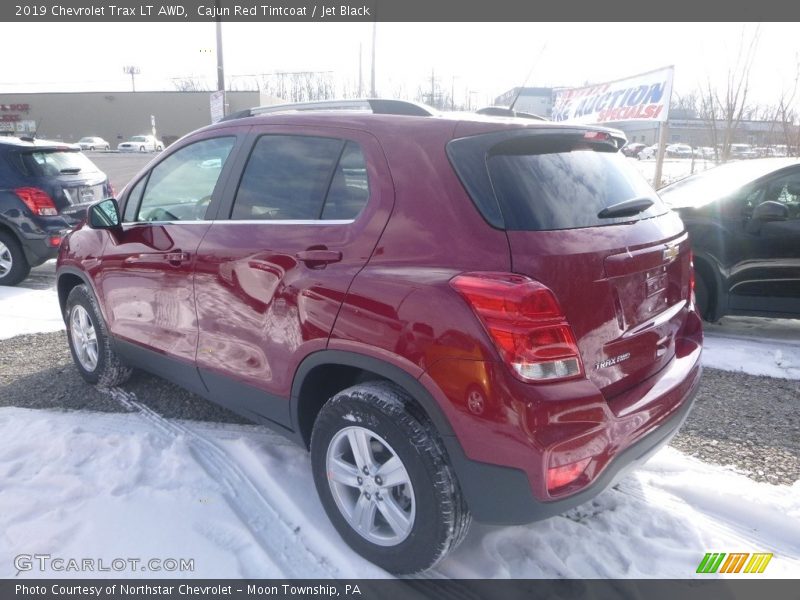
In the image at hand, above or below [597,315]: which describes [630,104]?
above

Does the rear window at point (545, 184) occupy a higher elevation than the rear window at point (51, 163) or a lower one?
higher

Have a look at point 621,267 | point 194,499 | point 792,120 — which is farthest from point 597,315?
point 792,120

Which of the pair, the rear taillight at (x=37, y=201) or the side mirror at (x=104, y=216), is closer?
the side mirror at (x=104, y=216)

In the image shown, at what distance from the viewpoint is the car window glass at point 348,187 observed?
97.7 inches

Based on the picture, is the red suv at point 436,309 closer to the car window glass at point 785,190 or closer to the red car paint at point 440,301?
the red car paint at point 440,301

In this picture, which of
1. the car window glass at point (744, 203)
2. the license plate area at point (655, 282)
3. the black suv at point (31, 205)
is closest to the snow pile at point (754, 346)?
the car window glass at point (744, 203)

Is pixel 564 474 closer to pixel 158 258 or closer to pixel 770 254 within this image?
pixel 158 258

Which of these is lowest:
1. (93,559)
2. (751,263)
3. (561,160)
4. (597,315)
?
(93,559)

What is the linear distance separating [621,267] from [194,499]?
221cm

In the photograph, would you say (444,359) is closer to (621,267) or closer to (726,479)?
(621,267)

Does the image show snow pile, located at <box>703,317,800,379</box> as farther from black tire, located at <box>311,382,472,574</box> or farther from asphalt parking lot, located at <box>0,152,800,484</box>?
black tire, located at <box>311,382,472,574</box>

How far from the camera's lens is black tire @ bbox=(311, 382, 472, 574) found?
2150 mm

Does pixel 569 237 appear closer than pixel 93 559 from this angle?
Yes

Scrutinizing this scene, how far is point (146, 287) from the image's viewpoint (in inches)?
136
